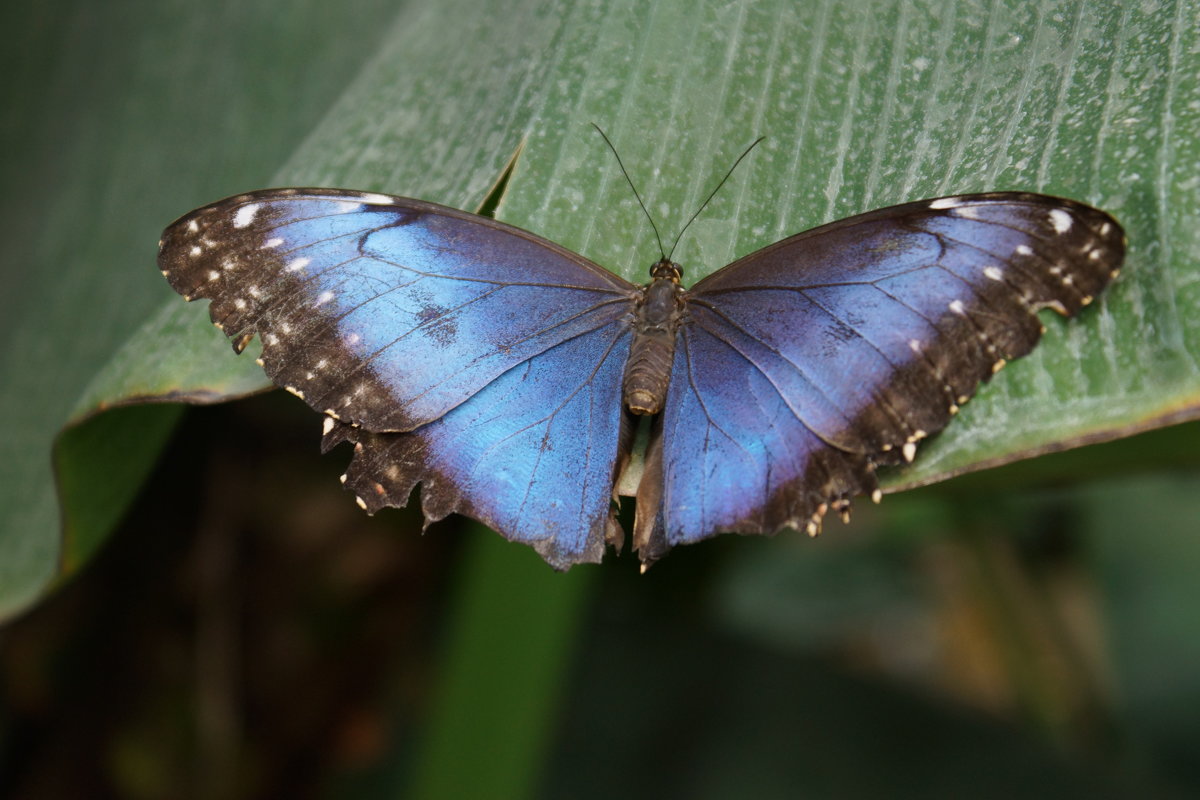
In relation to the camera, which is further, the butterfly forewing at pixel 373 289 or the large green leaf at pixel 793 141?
the butterfly forewing at pixel 373 289

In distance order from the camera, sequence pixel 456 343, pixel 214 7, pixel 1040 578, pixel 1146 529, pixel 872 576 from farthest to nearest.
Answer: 1. pixel 872 576
2. pixel 1146 529
3. pixel 1040 578
4. pixel 214 7
5. pixel 456 343

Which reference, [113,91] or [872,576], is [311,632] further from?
[872,576]

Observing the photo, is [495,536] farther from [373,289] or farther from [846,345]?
[846,345]

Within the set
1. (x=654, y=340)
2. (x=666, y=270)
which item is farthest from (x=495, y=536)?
(x=666, y=270)

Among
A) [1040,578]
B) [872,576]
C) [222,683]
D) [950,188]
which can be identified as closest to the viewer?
[950,188]

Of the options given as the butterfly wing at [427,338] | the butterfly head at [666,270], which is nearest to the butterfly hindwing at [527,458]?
the butterfly wing at [427,338]

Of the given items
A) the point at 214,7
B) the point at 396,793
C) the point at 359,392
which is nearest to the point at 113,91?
the point at 214,7

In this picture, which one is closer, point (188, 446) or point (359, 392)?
point (359, 392)

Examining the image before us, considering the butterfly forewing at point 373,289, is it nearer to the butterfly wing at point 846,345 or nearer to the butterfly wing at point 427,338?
the butterfly wing at point 427,338
